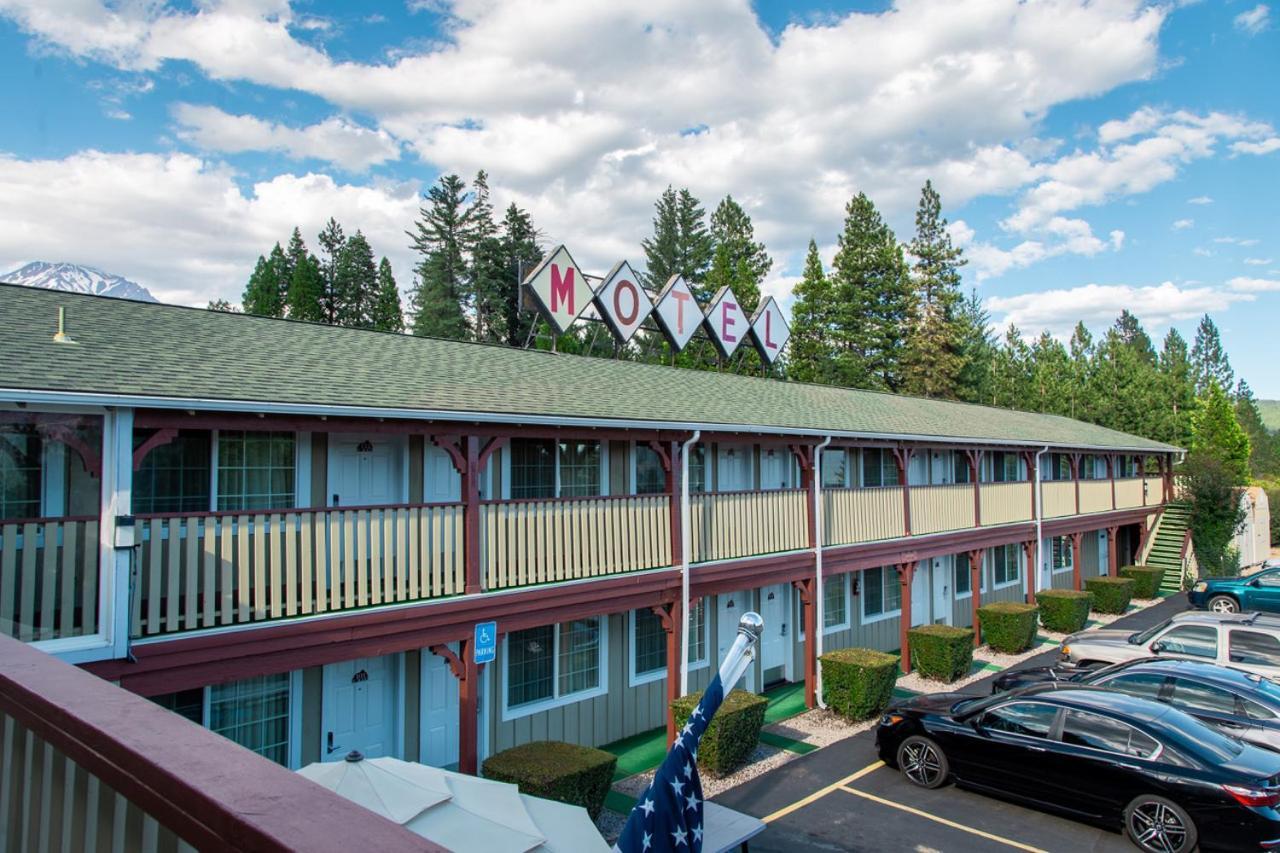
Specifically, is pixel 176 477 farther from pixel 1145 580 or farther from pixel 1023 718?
pixel 1145 580

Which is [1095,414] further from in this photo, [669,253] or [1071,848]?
[1071,848]

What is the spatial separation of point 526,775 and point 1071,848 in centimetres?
679

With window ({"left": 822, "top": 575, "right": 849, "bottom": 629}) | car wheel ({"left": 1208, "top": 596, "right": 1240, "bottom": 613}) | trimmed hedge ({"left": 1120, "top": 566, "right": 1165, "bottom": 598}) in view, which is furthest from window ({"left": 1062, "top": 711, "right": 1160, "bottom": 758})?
trimmed hedge ({"left": 1120, "top": 566, "right": 1165, "bottom": 598})

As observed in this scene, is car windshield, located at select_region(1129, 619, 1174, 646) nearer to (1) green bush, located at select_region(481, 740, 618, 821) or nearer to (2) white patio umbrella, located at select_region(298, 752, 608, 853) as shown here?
(1) green bush, located at select_region(481, 740, 618, 821)

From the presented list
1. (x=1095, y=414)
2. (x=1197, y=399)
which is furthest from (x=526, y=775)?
(x=1197, y=399)

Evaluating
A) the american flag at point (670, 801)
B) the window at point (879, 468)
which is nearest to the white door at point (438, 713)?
the american flag at point (670, 801)

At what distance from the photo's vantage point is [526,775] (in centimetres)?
977

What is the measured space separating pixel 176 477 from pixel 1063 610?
21.9m

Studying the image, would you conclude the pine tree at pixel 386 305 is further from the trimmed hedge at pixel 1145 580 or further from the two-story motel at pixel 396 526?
the trimmed hedge at pixel 1145 580

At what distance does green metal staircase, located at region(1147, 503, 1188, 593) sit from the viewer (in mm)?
30219

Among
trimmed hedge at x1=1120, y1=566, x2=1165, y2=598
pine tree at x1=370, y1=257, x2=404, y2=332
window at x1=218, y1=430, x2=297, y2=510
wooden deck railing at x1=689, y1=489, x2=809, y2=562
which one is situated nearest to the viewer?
window at x1=218, y1=430, x2=297, y2=510

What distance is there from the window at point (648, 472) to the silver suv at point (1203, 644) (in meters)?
9.24

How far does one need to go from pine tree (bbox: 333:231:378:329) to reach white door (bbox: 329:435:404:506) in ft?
180

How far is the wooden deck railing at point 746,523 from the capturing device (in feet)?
47.5
